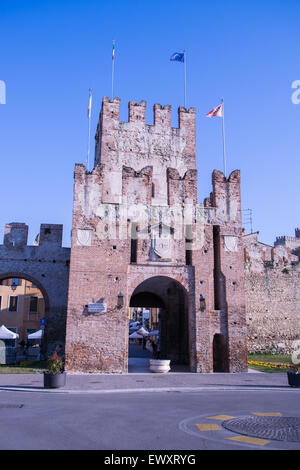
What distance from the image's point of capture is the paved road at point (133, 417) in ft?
21.5

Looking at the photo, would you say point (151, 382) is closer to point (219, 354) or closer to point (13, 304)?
point (219, 354)

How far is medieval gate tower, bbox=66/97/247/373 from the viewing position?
731 inches

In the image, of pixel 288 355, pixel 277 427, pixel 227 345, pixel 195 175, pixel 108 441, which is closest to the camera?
pixel 108 441

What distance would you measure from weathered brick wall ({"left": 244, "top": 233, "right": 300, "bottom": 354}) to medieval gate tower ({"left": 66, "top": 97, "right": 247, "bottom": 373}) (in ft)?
26.2

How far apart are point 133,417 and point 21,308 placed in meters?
33.2

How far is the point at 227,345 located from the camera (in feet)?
64.2

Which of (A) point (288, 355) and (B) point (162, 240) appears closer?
(B) point (162, 240)

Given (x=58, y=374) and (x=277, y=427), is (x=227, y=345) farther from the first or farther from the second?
(x=277, y=427)

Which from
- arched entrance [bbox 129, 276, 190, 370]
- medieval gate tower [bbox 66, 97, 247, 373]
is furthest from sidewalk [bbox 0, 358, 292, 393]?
arched entrance [bbox 129, 276, 190, 370]

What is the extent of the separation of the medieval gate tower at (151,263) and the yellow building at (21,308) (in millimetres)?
21269

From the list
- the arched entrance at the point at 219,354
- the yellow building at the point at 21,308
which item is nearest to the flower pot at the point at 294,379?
the arched entrance at the point at 219,354

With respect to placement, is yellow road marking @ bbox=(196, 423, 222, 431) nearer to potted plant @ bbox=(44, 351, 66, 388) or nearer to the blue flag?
potted plant @ bbox=(44, 351, 66, 388)
